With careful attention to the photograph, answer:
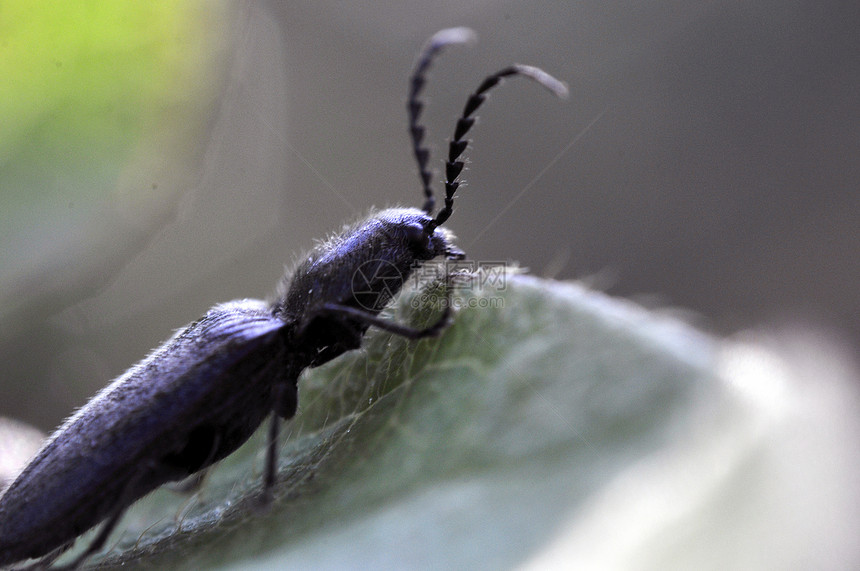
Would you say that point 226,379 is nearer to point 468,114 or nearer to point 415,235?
point 415,235

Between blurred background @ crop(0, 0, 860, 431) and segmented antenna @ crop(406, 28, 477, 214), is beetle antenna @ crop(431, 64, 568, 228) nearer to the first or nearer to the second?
segmented antenna @ crop(406, 28, 477, 214)

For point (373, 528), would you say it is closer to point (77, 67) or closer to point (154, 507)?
point (154, 507)

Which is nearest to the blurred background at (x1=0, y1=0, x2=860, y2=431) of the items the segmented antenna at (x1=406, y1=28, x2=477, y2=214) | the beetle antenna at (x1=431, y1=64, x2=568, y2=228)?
the segmented antenna at (x1=406, y1=28, x2=477, y2=214)

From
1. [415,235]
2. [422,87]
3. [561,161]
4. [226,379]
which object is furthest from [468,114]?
[561,161]

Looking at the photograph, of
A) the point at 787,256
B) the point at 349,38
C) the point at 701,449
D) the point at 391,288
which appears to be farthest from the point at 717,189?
the point at 701,449

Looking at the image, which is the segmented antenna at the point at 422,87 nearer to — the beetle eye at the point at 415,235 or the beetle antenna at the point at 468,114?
the beetle antenna at the point at 468,114
